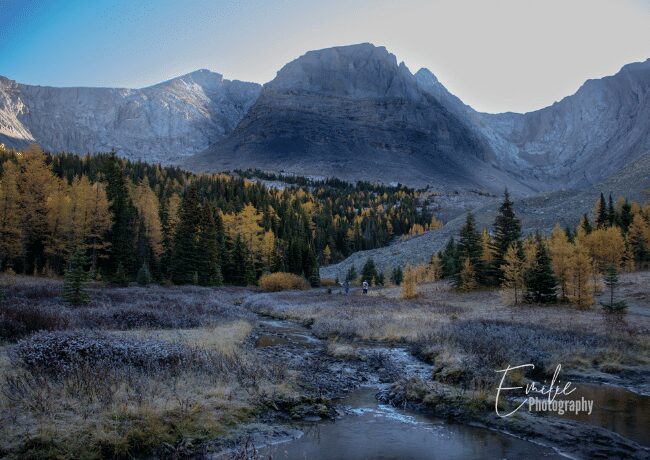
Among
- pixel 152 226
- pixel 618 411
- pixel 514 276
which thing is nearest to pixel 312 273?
pixel 152 226

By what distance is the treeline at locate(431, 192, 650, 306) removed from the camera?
37719mm

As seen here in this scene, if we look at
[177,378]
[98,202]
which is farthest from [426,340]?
[98,202]

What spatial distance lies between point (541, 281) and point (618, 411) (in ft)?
89.7

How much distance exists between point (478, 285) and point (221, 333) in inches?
1440

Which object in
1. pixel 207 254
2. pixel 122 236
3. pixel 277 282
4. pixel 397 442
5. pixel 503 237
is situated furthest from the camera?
pixel 277 282

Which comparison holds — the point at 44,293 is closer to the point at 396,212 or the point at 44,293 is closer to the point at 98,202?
the point at 98,202

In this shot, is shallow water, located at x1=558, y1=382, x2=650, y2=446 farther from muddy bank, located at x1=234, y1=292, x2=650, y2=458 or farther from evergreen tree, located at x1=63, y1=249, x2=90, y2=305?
evergreen tree, located at x1=63, y1=249, x2=90, y2=305

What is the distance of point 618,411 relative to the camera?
45.2ft

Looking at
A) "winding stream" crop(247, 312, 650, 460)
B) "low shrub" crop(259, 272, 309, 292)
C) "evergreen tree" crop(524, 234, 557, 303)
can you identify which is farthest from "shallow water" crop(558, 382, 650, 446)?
"low shrub" crop(259, 272, 309, 292)

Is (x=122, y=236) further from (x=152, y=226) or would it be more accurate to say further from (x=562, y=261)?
(x=562, y=261)

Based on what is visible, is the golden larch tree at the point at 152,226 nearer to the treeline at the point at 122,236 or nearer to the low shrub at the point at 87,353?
the treeline at the point at 122,236

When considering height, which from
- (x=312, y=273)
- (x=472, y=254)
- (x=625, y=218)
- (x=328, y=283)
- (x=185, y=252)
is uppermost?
(x=625, y=218)

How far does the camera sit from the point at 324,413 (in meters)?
12.8

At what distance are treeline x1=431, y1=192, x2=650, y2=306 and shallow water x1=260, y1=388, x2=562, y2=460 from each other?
2609cm
